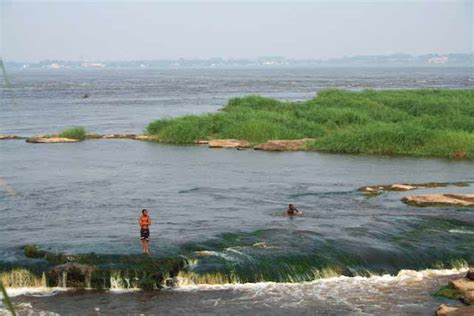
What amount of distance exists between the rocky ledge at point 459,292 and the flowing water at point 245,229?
0.56 meters

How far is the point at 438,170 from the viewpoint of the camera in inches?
1524

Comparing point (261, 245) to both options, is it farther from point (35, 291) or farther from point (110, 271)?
point (35, 291)

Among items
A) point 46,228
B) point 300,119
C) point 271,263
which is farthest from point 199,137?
point 271,263

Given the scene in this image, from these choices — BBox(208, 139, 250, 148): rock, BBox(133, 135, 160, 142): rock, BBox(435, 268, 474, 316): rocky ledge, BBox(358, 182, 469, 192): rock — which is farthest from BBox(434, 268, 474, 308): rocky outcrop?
BBox(133, 135, 160, 142): rock

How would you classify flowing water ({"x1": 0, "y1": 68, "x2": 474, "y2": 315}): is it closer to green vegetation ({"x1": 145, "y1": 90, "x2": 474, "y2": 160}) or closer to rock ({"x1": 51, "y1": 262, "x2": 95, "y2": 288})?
rock ({"x1": 51, "y1": 262, "x2": 95, "y2": 288})

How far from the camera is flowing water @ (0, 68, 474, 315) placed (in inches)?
760

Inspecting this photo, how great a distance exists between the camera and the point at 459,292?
19.1 metres

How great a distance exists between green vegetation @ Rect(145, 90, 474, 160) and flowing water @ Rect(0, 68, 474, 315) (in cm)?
234

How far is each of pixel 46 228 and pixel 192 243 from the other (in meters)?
6.44

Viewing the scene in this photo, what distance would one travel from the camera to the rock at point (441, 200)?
2911 cm

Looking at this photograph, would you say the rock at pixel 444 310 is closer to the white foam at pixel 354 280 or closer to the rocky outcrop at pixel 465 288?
the rocky outcrop at pixel 465 288

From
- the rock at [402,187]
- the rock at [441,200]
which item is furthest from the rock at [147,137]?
the rock at [441,200]

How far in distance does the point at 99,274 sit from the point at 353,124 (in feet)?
115

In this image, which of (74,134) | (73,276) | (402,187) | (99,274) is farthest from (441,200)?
(74,134)
